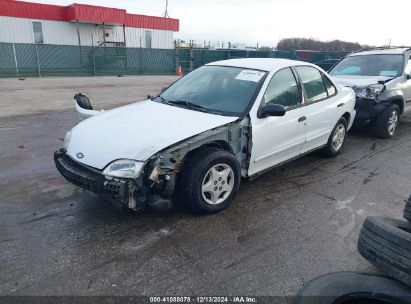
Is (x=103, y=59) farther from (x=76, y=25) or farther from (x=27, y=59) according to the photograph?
(x=76, y=25)

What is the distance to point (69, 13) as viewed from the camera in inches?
992

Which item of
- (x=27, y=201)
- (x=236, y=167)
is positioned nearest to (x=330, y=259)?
(x=236, y=167)

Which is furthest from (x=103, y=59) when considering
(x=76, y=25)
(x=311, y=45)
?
(x=311, y=45)

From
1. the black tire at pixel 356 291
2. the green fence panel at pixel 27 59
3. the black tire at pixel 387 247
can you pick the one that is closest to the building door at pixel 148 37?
the green fence panel at pixel 27 59

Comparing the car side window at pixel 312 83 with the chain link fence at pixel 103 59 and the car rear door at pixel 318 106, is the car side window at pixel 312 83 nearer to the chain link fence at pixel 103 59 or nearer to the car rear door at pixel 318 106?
the car rear door at pixel 318 106

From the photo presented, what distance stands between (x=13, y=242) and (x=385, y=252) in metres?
3.13

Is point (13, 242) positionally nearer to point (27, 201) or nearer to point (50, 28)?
point (27, 201)

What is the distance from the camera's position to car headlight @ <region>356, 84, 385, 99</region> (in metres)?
A: 6.51

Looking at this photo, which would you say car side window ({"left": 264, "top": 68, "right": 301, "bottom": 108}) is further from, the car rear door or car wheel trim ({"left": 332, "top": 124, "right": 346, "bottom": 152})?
car wheel trim ({"left": 332, "top": 124, "right": 346, "bottom": 152})

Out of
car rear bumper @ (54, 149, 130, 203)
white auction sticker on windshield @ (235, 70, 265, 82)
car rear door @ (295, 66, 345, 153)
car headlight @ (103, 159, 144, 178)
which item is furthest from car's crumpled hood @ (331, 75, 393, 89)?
car rear bumper @ (54, 149, 130, 203)

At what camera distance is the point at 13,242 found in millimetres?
3123

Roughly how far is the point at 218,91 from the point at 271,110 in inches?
30.1

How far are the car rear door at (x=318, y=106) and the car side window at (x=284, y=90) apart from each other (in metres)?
0.20

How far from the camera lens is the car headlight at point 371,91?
21.4ft
